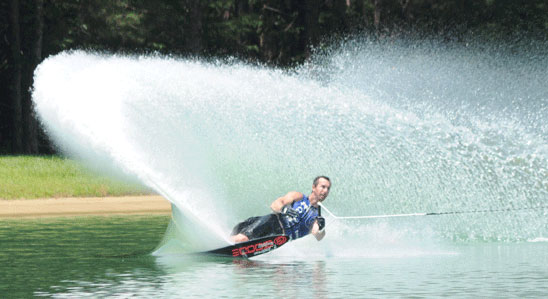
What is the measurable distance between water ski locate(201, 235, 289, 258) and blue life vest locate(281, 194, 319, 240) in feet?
0.66

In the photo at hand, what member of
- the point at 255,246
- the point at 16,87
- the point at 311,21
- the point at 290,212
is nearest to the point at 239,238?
the point at 255,246

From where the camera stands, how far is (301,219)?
15430mm

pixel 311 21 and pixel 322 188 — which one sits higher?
pixel 311 21

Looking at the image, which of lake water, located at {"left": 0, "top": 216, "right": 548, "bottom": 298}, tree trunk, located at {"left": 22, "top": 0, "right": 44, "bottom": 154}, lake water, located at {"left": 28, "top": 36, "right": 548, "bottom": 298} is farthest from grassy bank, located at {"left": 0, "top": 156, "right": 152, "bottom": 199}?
tree trunk, located at {"left": 22, "top": 0, "right": 44, "bottom": 154}

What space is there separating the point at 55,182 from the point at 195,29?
1706cm

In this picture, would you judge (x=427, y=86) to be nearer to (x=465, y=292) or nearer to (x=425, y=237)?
(x=425, y=237)

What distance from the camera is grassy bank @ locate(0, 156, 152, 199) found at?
93.3 ft

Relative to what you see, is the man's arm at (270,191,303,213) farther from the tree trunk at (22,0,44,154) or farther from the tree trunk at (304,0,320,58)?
the tree trunk at (304,0,320,58)

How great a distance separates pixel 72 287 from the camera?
12.8 meters

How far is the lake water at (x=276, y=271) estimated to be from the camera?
12195 millimetres

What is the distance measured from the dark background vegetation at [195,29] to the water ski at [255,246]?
92.4 feet

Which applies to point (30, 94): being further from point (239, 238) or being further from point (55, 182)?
point (239, 238)

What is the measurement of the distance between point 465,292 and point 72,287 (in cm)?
424

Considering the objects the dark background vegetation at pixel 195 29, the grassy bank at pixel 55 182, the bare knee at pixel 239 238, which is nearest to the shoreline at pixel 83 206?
the grassy bank at pixel 55 182
